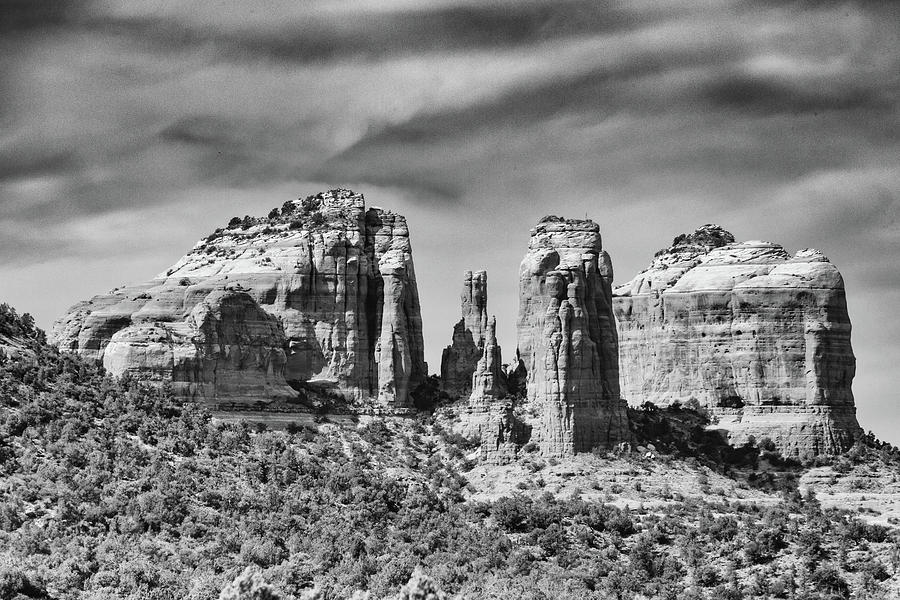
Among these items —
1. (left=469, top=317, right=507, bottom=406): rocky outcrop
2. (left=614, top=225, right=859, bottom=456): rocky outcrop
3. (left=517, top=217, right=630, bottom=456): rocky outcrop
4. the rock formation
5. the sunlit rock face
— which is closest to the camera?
(left=517, top=217, right=630, bottom=456): rocky outcrop

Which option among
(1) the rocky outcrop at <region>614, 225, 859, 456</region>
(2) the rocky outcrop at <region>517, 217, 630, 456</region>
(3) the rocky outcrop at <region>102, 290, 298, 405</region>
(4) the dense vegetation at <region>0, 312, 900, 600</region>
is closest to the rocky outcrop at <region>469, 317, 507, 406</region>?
(2) the rocky outcrop at <region>517, 217, 630, 456</region>

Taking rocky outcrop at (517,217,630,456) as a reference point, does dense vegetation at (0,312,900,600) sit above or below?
below

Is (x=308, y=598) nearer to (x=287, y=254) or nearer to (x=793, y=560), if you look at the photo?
(x=793, y=560)

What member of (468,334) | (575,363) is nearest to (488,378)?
(575,363)

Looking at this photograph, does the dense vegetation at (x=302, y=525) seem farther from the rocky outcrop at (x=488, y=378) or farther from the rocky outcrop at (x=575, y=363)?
the rocky outcrop at (x=575, y=363)

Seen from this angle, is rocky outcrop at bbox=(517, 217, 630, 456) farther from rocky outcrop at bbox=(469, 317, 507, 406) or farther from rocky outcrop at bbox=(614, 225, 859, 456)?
rocky outcrop at bbox=(614, 225, 859, 456)

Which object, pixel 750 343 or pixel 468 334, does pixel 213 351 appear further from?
pixel 750 343

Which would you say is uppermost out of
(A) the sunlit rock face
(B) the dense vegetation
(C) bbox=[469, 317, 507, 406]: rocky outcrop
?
(A) the sunlit rock face

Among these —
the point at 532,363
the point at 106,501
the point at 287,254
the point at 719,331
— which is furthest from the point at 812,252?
the point at 106,501

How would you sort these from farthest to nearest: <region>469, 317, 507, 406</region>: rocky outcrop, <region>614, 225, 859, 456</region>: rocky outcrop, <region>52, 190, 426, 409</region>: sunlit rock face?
<region>614, 225, 859, 456</region>: rocky outcrop
<region>469, 317, 507, 406</region>: rocky outcrop
<region>52, 190, 426, 409</region>: sunlit rock face
